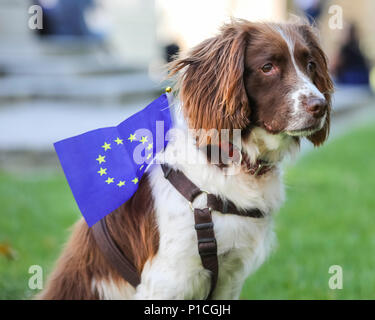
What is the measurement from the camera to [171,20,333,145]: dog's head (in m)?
2.60

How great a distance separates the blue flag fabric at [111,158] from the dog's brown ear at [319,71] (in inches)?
31.9

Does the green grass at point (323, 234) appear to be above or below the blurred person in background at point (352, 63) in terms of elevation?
below

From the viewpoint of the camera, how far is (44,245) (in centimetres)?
483

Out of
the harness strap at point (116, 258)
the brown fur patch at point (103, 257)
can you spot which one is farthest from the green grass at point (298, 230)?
the harness strap at point (116, 258)

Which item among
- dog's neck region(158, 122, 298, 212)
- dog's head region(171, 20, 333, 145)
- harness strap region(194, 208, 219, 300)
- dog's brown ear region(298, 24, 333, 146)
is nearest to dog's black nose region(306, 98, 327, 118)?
dog's head region(171, 20, 333, 145)

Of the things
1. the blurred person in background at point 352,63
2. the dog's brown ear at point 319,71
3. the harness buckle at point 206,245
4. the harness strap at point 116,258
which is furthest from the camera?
the blurred person in background at point 352,63

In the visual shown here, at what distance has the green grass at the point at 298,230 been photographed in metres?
3.99

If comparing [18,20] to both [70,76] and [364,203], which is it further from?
[364,203]

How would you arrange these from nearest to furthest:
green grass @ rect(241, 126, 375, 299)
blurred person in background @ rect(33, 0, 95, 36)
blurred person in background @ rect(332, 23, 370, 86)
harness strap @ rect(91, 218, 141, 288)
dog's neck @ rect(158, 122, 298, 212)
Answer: dog's neck @ rect(158, 122, 298, 212) < harness strap @ rect(91, 218, 141, 288) < green grass @ rect(241, 126, 375, 299) < blurred person in background @ rect(33, 0, 95, 36) < blurred person in background @ rect(332, 23, 370, 86)

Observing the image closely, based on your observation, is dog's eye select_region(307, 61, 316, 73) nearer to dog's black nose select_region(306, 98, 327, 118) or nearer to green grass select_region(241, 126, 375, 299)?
dog's black nose select_region(306, 98, 327, 118)

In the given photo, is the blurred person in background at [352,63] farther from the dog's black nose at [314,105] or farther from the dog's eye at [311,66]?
the dog's black nose at [314,105]

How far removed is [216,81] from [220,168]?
0.42m

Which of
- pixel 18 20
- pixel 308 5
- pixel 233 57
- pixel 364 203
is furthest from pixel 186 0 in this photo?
pixel 233 57

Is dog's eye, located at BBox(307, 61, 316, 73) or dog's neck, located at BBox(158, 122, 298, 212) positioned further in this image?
dog's eye, located at BBox(307, 61, 316, 73)
